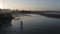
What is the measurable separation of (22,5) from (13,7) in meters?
0.40

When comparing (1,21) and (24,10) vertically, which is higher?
(24,10)

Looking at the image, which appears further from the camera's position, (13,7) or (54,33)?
(13,7)

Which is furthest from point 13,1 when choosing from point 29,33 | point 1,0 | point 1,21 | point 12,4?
point 29,33

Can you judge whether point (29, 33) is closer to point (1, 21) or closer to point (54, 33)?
point (54, 33)

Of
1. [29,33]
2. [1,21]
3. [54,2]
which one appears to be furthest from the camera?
[54,2]

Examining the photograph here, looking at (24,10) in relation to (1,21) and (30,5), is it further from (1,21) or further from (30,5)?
(1,21)

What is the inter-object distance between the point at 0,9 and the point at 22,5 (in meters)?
0.90

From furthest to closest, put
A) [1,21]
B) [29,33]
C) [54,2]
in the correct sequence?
[54,2] → [1,21] → [29,33]

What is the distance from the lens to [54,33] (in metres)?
4.04

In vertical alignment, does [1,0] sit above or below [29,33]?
above

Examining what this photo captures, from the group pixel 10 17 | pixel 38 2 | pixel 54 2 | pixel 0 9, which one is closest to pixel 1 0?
pixel 0 9

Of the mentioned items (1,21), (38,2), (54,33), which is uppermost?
(38,2)

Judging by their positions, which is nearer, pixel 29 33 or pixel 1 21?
pixel 29 33

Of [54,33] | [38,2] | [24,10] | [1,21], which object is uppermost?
[38,2]
